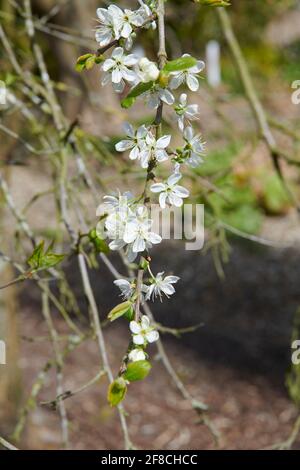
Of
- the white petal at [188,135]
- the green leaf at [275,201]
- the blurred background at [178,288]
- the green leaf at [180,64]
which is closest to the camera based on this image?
the green leaf at [180,64]

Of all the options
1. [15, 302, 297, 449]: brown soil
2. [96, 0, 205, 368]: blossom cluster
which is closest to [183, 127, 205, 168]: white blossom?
[96, 0, 205, 368]: blossom cluster

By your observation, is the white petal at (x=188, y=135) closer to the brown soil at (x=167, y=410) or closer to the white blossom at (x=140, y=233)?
the white blossom at (x=140, y=233)

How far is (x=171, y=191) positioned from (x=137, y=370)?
0.71 ft

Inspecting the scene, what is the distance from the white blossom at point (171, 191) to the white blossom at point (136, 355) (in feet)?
0.55

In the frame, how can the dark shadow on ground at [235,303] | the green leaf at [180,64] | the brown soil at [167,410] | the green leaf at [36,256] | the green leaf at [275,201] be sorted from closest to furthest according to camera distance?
the green leaf at [180,64] < the green leaf at [36,256] < the brown soil at [167,410] < the dark shadow on ground at [235,303] < the green leaf at [275,201]

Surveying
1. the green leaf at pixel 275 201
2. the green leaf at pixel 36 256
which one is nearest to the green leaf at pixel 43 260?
the green leaf at pixel 36 256

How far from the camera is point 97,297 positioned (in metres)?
4.88

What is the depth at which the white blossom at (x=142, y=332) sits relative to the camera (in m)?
0.72

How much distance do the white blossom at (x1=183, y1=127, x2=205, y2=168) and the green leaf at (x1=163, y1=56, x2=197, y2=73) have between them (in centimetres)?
11

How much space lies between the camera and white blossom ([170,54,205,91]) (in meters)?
0.73
